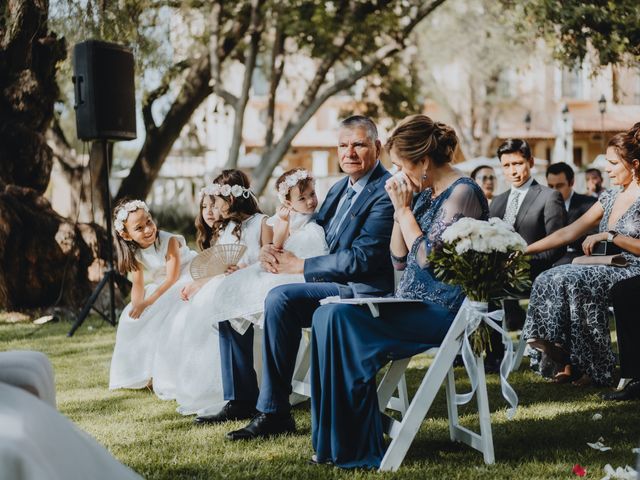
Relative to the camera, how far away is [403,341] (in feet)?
14.0

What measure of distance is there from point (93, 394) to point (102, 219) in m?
7.83

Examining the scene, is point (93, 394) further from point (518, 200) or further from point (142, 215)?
point (518, 200)

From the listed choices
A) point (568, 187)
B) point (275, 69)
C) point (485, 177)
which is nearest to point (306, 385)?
point (568, 187)

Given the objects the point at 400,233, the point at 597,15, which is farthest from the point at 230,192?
the point at 597,15

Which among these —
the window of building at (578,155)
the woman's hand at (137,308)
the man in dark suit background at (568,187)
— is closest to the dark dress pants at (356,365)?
the woman's hand at (137,308)

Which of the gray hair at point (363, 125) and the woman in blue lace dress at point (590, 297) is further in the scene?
the woman in blue lace dress at point (590, 297)

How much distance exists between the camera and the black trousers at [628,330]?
18.4 feet

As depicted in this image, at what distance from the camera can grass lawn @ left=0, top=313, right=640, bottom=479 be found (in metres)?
4.16

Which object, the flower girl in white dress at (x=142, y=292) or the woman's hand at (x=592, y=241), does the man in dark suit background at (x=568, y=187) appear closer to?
the woman's hand at (x=592, y=241)

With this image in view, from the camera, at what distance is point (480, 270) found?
409cm

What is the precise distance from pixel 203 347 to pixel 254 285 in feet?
2.63

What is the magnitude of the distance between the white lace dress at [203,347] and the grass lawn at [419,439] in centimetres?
17

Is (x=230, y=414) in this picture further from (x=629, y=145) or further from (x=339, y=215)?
(x=629, y=145)

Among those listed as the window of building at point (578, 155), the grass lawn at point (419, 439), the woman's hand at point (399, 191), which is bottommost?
the grass lawn at point (419, 439)
